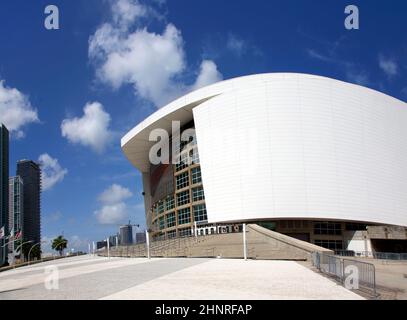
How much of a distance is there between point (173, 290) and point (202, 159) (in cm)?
3890

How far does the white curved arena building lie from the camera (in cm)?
4694

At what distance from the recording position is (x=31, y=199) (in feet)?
536

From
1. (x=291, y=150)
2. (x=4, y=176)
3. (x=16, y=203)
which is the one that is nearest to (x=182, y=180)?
(x=291, y=150)

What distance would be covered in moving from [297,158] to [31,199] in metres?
141

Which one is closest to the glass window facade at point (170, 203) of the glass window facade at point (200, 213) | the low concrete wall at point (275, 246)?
the glass window facade at point (200, 213)

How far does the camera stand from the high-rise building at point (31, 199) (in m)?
156

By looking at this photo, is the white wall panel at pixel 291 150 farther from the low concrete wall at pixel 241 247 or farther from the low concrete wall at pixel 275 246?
the low concrete wall at pixel 275 246

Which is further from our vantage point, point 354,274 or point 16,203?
point 16,203

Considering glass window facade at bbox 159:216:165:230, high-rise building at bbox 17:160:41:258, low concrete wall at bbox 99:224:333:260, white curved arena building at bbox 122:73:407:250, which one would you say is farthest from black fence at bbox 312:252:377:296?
high-rise building at bbox 17:160:41:258

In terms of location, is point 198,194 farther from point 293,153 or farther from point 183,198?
point 293,153

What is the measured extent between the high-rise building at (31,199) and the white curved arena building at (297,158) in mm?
122302

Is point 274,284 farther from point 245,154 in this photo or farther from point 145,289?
point 245,154

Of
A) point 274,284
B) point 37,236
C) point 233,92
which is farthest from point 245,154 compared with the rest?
point 37,236
